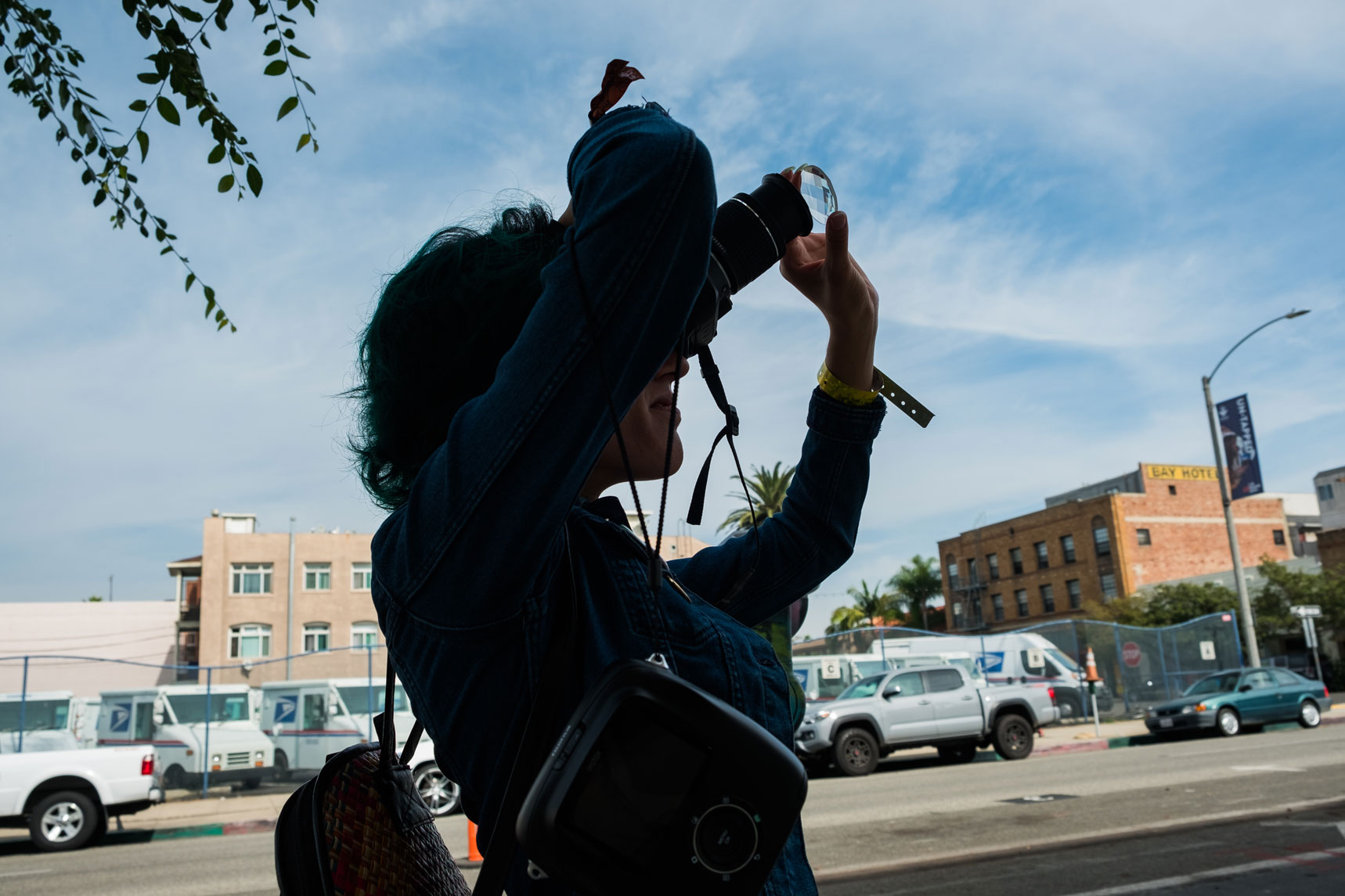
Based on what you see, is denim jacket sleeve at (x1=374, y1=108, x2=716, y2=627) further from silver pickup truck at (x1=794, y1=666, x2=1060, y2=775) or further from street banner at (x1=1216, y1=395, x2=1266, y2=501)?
street banner at (x1=1216, y1=395, x2=1266, y2=501)

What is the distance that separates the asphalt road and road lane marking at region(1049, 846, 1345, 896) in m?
0.02

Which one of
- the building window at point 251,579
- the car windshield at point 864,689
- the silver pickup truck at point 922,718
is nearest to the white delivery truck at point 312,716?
the silver pickup truck at point 922,718

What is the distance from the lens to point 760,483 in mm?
40281

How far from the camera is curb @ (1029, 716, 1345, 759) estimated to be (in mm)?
17062

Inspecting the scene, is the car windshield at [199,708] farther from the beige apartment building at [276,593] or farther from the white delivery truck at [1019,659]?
the beige apartment building at [276,593]

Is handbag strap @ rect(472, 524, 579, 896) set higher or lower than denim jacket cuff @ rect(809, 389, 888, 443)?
lower

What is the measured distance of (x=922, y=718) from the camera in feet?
51.2

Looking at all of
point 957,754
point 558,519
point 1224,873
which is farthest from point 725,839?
point 957,754

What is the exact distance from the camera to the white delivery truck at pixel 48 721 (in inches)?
533

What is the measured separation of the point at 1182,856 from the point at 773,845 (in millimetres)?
7278

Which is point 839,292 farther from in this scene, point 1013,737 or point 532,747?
point 1013,737

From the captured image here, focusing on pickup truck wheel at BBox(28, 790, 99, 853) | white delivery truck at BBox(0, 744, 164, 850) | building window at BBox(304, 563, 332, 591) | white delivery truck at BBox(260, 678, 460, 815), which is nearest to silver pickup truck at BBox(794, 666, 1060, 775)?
white delivery truck at BBox(260, 678, 460, 815)

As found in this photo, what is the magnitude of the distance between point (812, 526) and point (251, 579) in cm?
4629

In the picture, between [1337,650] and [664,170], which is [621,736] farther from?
[1337,650]
